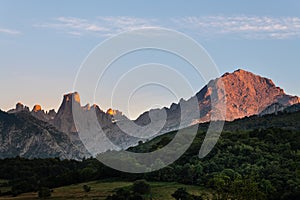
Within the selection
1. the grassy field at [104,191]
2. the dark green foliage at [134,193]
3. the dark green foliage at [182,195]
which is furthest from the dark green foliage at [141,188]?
the dark green foliage at [182,195]

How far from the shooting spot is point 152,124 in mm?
144750

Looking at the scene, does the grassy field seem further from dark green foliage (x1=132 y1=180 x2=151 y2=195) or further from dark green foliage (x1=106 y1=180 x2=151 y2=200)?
dark green foliage (x1=106 y1=180 x2=151 y2=200)

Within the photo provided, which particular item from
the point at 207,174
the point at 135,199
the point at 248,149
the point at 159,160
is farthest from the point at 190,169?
the point at 135,199

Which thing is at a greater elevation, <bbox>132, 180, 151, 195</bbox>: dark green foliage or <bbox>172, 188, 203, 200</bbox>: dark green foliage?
<bbox>132, 180, 151, 195</bbox>: dark green foliage

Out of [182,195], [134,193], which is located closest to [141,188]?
[134,193]

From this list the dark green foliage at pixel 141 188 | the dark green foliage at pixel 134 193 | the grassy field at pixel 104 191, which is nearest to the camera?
the dark green foliage at pixel 134 193

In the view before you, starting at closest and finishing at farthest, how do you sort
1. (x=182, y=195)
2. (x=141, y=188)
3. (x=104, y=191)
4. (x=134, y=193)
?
(x=134, y=193), (x=182, y=195), (x=141, y=188), (x=104, y=191)

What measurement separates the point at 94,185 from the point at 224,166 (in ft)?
155

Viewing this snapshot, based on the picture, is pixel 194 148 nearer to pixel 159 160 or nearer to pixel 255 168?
pixel 159 160

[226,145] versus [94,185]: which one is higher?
[226,145]

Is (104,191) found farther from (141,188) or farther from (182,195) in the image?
(182,195)

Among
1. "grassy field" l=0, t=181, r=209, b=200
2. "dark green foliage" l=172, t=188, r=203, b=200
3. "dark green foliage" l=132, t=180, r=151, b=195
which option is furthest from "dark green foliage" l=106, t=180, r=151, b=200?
"dark green foliage" l=172, t=188, r=203, b=200

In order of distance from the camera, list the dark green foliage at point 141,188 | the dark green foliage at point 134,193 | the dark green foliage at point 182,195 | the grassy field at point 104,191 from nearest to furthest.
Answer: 1. the dark green foliage at point 134,193
2. the dark green foliage at point 182,195
3. the dark green foliage at point 141,188
4. the grassy field at point 104,191

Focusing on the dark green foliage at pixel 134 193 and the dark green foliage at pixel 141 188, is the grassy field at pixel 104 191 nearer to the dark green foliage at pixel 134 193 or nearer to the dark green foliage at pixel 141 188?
the dark green foliage at pixel 141 188
